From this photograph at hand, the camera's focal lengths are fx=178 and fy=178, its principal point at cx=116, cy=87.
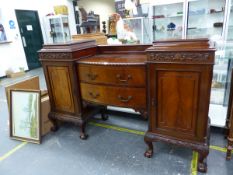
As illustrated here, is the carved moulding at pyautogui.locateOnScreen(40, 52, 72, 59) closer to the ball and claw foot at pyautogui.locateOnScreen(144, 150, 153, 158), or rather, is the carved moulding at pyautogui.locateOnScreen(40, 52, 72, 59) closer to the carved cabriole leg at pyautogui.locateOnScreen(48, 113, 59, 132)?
the carved cabriole leg at pyautogui.locateOnScreen(48, 113, 59, 132)

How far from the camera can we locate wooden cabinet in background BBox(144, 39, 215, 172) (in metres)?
1.29

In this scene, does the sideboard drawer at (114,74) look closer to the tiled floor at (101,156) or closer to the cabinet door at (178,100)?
the cabinet door at (178,100)

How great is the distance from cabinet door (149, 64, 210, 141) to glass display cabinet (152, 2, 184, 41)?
137 inches

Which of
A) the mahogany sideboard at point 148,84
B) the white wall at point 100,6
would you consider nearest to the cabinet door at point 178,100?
the mahogany sideboard at point 148,84

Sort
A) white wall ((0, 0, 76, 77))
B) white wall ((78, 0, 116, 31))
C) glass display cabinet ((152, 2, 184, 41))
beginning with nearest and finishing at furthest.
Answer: glass display cabinet ((152, 2, 184, 41)) → white wall ((0, 0, 76, 77)) → white wall ((78, 0, 116, 31))

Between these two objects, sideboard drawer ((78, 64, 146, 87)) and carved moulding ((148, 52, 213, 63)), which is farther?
sideboard drawer ((78, 64, 146, 87))

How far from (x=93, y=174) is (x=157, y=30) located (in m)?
4.39

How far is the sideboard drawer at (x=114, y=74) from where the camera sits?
156 centimetres

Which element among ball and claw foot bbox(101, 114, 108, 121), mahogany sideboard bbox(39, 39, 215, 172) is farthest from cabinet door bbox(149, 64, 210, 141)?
ball and claw foot bbox(101, 114, 108, 121)

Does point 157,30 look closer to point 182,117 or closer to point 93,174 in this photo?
point 182,117

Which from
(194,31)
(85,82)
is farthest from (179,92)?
(194,31)

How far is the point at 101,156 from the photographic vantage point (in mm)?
1826

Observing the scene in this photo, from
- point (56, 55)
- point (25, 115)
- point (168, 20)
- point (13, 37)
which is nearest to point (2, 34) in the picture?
point (13, 37)

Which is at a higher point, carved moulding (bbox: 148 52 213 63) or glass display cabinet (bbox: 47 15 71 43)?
glass display cabinet (bbox: 47 15 71 43)
